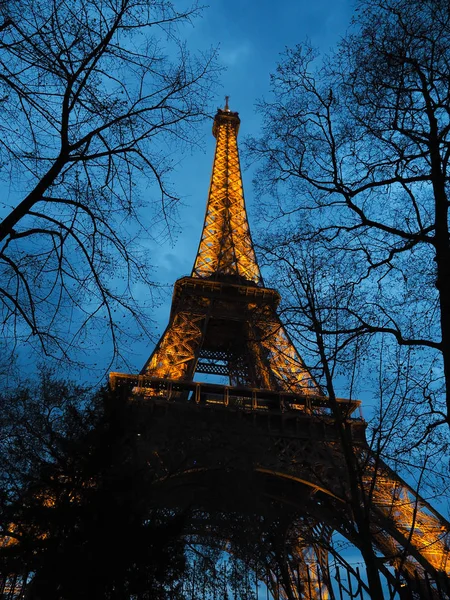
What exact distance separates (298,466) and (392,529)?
4.36 m

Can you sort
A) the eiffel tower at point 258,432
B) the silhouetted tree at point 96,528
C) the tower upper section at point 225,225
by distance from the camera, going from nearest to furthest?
the silhouetted tree at point 96,528 < the eiffel tower at point 258,432 < the tower upper section at point 225,225

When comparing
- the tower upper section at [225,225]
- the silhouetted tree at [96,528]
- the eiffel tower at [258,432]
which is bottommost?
the silhouetted tree at [96,528]

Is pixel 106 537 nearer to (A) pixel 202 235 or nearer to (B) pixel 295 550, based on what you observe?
(B) pixel 295 550

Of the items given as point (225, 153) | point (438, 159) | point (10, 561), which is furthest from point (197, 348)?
point (225, 153)

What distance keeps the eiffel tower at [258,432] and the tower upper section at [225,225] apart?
0.48 feet

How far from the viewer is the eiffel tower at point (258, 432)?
1641cm

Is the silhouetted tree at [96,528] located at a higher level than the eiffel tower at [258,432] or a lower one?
lower

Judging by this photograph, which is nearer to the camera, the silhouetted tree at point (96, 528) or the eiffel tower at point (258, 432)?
the silhouetted tree at point (96, 528)

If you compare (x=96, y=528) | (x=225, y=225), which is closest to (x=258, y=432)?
(x=96, y=528)

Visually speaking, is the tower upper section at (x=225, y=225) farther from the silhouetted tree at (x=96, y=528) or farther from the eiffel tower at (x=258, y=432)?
the silhouetted tree at (x=96, y=528)

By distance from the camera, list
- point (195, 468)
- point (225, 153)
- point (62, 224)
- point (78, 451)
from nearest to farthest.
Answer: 1. point (62, 224)
2. point (78, 451)
3. point (195, 468)
4. point (225, 153)

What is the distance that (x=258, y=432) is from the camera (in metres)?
20.3

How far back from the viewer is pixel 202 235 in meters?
35.8

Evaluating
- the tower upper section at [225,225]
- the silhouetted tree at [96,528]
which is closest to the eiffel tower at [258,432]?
the tower upper section at [225,225]
